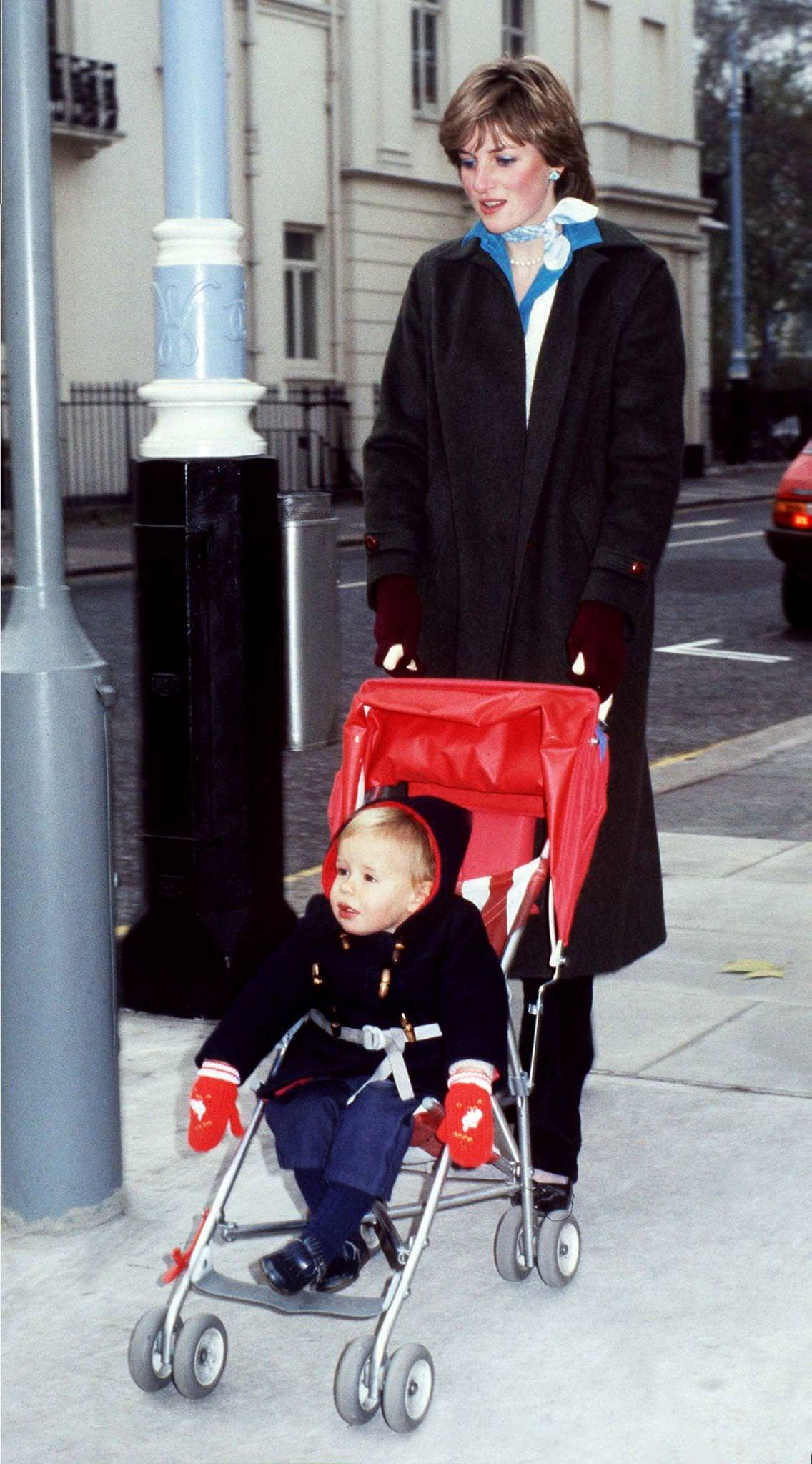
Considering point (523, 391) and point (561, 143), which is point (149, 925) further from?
point (561, 143)

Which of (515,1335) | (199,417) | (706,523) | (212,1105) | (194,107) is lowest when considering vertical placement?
(515,1335)

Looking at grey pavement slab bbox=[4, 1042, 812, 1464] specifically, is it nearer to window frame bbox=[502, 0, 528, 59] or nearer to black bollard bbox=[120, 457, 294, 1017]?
black bollard bbox=[120, 457, 294, 1017]

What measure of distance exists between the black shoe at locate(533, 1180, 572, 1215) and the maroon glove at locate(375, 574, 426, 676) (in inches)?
35.3

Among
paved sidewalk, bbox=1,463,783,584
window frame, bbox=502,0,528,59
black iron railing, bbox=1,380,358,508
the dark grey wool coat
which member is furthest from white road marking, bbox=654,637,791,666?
window frame, bbox=502,0,528,59

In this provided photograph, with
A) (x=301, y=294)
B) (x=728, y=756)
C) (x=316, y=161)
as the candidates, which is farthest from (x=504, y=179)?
(x=301, y=294)

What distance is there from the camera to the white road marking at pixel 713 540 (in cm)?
2009

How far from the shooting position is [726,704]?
10.6 m

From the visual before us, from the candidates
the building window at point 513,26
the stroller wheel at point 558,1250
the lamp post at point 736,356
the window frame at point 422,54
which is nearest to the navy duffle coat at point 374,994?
the stroller wheel at point 558,1250

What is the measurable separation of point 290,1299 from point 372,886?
0.61 meters

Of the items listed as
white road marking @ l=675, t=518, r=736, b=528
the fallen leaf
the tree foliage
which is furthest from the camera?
the tree foliage

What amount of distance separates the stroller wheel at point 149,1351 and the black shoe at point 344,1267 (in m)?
0.24

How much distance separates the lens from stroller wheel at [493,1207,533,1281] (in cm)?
337

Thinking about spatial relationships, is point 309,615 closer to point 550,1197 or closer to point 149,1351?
point 550,1197

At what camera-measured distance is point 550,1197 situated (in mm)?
3459
